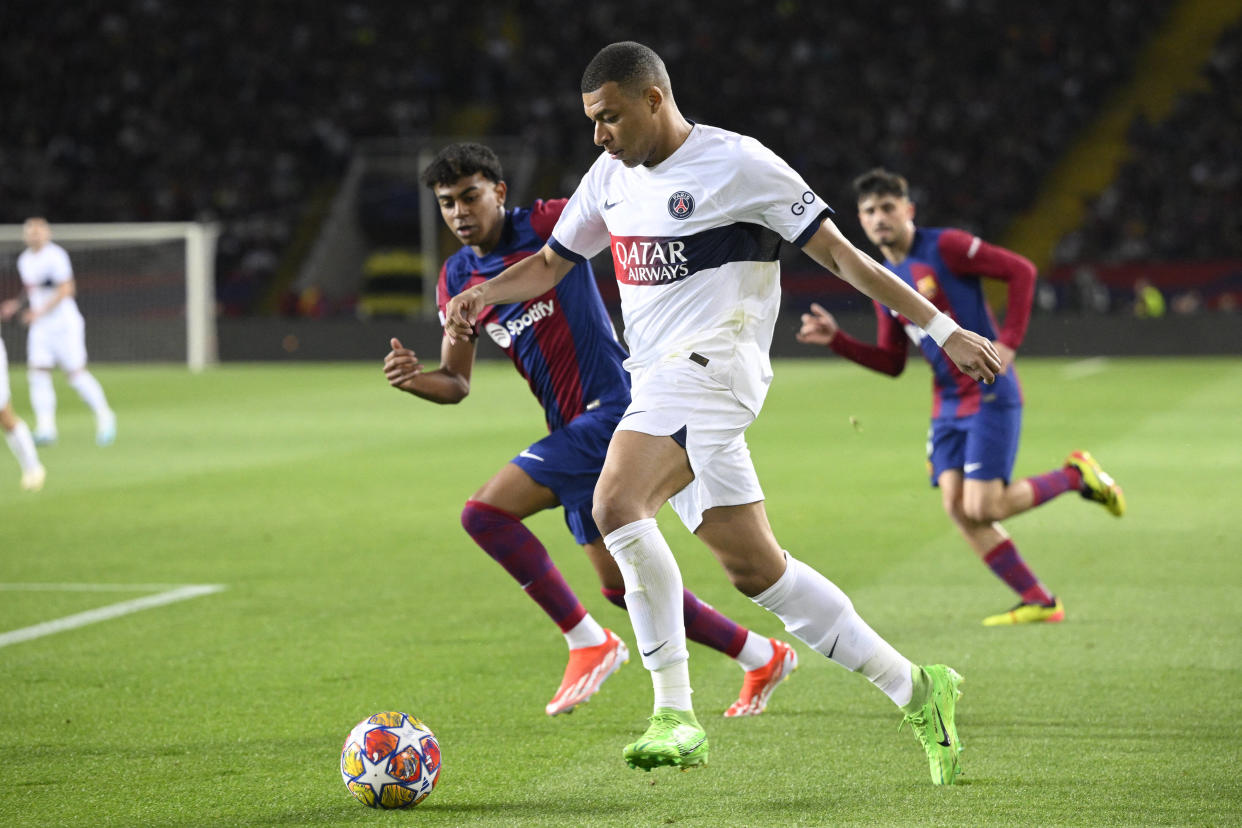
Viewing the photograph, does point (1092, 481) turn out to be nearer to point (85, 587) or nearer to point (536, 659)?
point (536, 659)

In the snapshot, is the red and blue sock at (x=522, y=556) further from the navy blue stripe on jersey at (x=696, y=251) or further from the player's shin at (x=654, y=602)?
the navy blue stripe on jersey at (x=696, y=251)

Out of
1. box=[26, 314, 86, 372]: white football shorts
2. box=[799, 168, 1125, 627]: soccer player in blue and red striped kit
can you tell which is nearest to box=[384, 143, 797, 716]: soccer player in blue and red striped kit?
box=[799, 168, 1125, 627]: soccer player in blue and red striped kit

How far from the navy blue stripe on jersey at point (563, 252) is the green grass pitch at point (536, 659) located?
1.49 metres

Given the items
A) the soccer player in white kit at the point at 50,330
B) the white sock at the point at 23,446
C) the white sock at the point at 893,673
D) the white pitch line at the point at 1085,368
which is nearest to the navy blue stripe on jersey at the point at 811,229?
the white sock at the point at 893,673

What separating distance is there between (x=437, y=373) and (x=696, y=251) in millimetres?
1336

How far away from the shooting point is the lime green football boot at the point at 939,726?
432 cm

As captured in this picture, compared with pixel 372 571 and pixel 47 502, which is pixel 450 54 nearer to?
pixel 47 502

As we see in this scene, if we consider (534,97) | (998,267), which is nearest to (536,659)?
(998,267)

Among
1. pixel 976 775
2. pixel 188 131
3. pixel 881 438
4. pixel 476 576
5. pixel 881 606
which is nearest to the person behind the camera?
pixel 976 775

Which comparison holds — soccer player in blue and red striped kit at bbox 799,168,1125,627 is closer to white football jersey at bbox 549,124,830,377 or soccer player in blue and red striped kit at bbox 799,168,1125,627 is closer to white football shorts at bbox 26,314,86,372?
white football jersey at bbox 549,124,830,377

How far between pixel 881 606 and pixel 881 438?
8.65 meters

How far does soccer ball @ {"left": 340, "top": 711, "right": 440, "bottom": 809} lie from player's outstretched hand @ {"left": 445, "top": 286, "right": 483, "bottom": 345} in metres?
1.15

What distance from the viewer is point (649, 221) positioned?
445cm

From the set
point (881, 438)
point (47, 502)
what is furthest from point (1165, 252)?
point (47, 502)
